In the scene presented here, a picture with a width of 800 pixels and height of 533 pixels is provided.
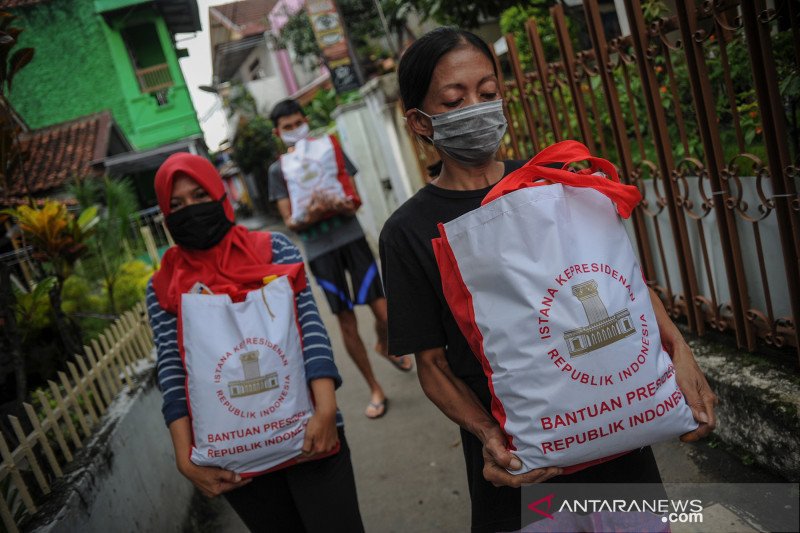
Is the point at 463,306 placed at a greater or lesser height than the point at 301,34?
lesser

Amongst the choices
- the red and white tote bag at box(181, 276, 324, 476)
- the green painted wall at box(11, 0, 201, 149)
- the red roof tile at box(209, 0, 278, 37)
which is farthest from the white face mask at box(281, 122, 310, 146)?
the red roof tile at box(209, 0, 278, 37)

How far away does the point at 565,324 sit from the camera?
48.6 inches

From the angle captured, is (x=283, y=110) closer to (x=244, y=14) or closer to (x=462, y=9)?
(x=462, y=9)

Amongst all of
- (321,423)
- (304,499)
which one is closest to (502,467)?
(321,423)

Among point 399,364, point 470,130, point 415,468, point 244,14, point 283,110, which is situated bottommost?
point 415,468

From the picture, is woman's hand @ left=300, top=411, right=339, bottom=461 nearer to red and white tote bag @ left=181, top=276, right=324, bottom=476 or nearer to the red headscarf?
red and white tote bag @ left=181, top=276, right=324, bottom=476

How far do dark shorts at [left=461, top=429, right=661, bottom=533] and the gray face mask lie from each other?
77 cm

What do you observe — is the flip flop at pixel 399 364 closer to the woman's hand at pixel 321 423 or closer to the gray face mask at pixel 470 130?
the woman's hand at pixel 321 423

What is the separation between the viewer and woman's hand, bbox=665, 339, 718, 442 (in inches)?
52.7

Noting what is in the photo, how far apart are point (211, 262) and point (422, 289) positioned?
909 millimetres

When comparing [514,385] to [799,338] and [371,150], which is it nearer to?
[799,338]

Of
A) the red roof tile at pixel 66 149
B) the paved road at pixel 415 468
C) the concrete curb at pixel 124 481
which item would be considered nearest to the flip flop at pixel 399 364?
the paved road at pixel 415 468

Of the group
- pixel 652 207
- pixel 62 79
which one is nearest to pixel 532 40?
pixel 652 207

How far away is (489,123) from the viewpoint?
1621 mm
